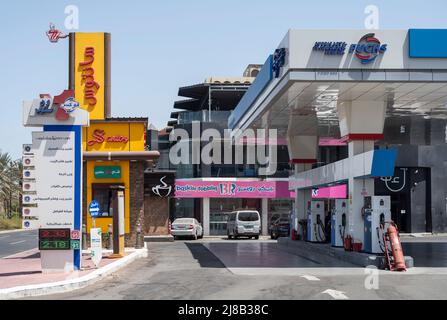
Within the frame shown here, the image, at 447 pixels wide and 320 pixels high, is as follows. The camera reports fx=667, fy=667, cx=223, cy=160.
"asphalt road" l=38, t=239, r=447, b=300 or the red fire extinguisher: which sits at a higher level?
the red fire extinguisher

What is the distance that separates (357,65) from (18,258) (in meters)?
15.1

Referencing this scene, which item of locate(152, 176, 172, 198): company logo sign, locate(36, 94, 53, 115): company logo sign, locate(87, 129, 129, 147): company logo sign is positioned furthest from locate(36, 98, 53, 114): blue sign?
locate(152, 176, 172, 198): company logo sign

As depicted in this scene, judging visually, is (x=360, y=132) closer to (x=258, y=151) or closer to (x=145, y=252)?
(x=145, y=252)

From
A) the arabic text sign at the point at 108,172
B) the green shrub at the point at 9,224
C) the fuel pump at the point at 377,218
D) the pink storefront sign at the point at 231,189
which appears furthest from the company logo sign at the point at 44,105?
the green shrub at the point at 9,224

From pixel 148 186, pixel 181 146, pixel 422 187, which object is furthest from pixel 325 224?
pixel 181 146

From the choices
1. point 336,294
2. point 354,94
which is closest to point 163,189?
point 354,94

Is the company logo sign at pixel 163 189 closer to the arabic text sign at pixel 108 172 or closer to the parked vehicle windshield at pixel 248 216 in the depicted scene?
the parked vehicle windshield at pixel 248 216

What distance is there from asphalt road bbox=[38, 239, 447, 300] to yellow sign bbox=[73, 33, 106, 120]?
445 inches

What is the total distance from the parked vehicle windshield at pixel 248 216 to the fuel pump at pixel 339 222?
59.3 ft

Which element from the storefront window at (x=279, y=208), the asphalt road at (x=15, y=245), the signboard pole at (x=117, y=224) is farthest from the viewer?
the storefront window at (x=279, y=208)

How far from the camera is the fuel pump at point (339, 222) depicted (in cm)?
2462

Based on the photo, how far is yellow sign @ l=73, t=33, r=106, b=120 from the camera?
31719mm

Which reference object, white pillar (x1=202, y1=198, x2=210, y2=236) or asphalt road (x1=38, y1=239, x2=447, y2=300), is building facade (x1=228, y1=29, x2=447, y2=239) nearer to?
asphalt road (x1=38, y1=239, x2=447, y2=300)

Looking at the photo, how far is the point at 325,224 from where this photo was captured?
30672 millimetres
